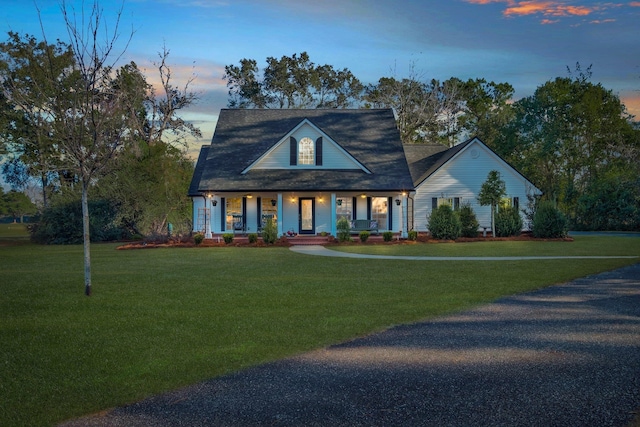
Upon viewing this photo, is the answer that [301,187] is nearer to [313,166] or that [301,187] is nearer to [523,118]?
[313,166]

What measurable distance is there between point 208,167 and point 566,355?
25.6 m

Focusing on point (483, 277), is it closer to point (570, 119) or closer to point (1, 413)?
point (1, 413)

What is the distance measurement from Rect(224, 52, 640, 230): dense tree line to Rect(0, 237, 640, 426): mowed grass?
93.0 feet

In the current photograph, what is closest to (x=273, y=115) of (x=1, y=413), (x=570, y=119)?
(x=570, y=119)

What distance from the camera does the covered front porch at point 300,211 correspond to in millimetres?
29531

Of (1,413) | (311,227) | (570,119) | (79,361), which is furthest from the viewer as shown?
(570,119)

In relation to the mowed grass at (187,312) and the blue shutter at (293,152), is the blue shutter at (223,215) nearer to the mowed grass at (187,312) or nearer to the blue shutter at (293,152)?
the blue shutter at (293,152)

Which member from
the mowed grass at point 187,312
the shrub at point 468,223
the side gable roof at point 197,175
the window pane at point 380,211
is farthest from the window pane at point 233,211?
the shrub at point 468,223

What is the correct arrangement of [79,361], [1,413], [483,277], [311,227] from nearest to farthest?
[1,413]
[79,361]
[483,277]
[311,227]

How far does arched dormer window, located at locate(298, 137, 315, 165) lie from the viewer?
29969mm

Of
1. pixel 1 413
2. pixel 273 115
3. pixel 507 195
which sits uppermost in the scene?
pixel 273 115

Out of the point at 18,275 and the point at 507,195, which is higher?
the point at 507,195

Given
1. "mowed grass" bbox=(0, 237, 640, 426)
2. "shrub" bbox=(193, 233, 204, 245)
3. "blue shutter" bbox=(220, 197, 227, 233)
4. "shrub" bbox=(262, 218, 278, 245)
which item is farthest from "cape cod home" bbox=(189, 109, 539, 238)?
"mowed grass" bbox=(0, 237, 640, 426)

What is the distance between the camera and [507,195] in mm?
32031
